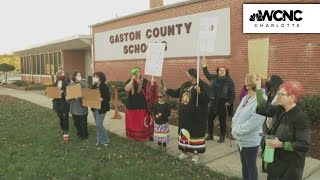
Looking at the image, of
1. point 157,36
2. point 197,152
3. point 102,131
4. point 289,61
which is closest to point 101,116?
point 102,131

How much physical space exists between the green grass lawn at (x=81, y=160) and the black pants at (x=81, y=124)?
21 cm

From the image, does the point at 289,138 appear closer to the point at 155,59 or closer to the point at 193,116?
the point at 193,116

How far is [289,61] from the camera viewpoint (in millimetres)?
11375

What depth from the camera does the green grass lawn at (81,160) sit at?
6379mm

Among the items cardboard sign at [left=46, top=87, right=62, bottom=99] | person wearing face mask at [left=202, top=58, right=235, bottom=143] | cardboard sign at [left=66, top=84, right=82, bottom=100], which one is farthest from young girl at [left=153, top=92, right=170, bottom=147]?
cardboard sign at [left=46, top=87, right=62, bottom=99]

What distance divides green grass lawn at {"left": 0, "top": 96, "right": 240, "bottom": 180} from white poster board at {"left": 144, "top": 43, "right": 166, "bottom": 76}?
1.69 m

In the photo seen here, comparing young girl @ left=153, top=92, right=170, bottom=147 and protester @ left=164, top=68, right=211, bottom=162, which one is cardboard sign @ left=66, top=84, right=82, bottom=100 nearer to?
young girl @ left=153, top=92, right=170, bottom=147

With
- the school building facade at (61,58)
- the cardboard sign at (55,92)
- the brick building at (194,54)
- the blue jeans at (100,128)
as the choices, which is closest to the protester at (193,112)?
the brick building at (194,54)

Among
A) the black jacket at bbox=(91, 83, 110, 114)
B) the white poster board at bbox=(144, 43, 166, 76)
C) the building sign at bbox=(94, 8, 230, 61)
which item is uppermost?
the building sign at bbox=(94, 8, 230, 61)

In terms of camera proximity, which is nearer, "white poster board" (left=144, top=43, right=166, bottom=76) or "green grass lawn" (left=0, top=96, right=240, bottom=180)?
"green grass lawn" (left=0, top=96, right=240, bottom=180)

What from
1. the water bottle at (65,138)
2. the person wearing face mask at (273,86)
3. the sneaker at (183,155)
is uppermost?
the person wearing face mask at (273,86)

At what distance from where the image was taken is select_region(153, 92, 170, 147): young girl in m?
7.50

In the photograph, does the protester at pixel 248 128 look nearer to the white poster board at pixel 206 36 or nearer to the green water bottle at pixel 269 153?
the green water bottle at pixel 269 153

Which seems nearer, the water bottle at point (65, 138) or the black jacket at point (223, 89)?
the black jacket at point (223, 89)
